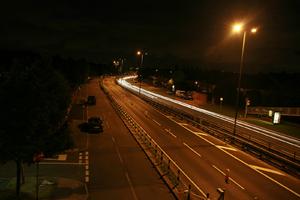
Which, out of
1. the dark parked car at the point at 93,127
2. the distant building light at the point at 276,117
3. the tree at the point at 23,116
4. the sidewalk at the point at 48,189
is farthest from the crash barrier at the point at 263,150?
the tree at the point at 23,116

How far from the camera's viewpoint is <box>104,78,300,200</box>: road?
20734mm

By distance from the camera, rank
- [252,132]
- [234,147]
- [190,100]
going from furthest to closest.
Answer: [190,100] < [252,132] < [234,147]

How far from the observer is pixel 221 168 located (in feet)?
82.8

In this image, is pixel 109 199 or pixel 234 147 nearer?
pixel 109 199

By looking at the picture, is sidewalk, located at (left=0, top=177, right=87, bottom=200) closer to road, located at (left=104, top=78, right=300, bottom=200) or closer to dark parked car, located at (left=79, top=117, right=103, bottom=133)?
road, located at (left=104, top=78, right=300, bottom=200)

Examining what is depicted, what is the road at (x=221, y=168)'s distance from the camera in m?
20.7

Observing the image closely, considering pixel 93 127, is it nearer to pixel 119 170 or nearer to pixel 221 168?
pixel 119 170

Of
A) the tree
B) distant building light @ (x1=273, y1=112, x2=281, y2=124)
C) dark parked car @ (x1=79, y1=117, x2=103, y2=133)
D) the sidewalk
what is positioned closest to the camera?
the tree

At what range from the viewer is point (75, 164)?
990 inches

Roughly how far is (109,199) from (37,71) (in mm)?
7252

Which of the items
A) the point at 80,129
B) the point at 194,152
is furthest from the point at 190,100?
the point at 194,152

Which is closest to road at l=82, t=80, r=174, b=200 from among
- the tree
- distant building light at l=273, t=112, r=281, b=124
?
the tree

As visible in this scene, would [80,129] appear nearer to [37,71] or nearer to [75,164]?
[75,164]

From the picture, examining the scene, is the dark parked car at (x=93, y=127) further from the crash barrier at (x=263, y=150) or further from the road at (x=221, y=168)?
the crash barrier at (x=263, y=150)
